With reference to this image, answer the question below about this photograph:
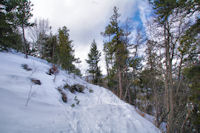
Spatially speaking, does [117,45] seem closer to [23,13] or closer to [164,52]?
[164,52]

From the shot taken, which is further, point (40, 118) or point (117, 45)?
point (117, 45)

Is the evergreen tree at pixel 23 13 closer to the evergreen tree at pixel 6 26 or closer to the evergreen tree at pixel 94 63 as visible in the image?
the evergreen tree at pixel 6 26

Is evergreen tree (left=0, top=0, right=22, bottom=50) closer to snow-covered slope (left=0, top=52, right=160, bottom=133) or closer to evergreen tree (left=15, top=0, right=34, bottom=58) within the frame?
evergreen tree (left=15, top=0, right=34, bottom=58)

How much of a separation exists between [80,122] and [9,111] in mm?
1912

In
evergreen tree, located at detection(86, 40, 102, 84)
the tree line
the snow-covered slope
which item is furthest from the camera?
evergreen tree, located at detection(86, 40, 102, 84)

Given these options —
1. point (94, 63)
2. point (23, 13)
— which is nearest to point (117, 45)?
point (94, 63)

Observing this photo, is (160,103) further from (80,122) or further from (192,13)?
(80,122)

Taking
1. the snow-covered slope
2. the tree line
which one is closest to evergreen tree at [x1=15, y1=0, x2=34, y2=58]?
the tree line

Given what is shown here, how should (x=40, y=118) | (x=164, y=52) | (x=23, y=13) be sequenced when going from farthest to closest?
(x=23, y=13), (x=164, y=52), (x=40, y=118)

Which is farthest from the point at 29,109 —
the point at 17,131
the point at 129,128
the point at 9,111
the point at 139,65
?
the point at 139,65

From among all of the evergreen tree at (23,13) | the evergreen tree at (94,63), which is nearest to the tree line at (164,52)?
the evergreen tree at (23,13)

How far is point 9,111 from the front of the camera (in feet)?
6.16

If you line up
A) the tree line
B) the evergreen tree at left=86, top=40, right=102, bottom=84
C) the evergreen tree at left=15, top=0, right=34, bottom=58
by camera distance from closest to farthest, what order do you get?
the tree line < the evergreen tree at left=15, top=0, right=34, bottom=58 < the evergreen tree at left=86, top=40, right=102, bottom=84

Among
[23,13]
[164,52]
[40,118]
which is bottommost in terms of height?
[40,118]
